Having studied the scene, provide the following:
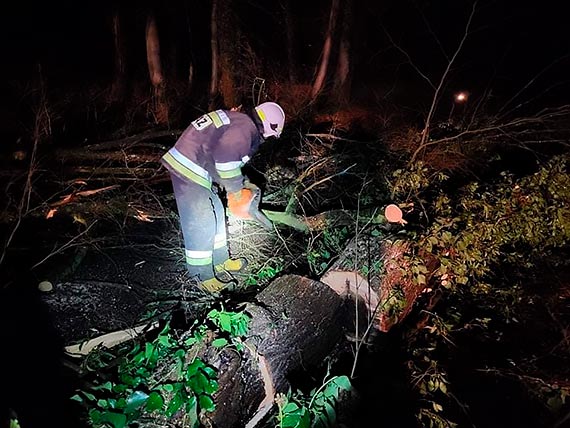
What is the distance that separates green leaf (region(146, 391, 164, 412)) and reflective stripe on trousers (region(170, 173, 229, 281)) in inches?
53.8

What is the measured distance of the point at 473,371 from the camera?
3250mm

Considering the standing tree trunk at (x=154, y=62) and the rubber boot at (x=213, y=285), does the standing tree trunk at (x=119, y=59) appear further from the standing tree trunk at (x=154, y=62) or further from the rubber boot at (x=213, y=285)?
the rubber boot at (x=213, y=285)

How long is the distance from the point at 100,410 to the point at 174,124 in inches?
239

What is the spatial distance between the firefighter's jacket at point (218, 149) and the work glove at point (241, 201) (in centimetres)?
6

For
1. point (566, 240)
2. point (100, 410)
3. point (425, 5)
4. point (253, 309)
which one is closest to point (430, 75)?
point (425, 5)

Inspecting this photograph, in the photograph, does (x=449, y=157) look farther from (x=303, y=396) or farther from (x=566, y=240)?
(x=303, y=396)

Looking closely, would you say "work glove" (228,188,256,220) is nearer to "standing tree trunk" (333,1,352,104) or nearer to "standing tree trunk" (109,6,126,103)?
"standing tree trunk" (333,1,352,104)

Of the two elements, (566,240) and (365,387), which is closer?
(365,387)

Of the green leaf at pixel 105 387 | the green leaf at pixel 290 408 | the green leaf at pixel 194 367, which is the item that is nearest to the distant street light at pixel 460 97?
the green leaf at pixel 290 408

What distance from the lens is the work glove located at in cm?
321

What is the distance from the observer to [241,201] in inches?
128

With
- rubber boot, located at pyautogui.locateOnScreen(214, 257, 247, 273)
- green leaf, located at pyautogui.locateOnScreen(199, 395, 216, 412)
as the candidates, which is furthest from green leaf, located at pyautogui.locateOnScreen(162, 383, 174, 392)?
rubber boot, located at pyautogui.locateOnScreen(214, 257, 247, 273)

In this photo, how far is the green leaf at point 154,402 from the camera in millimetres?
2041

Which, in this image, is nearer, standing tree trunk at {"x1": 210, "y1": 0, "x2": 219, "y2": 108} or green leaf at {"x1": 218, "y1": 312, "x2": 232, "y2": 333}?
green leaf at {"x1": 218, "y1": 312, "x2": 232, "y2": 333}
